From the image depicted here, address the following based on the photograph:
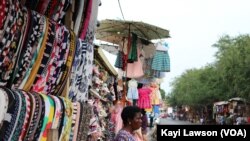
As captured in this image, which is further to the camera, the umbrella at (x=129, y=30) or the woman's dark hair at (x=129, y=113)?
the umbrella at (x=129, y=30)

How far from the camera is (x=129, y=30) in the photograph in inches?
291

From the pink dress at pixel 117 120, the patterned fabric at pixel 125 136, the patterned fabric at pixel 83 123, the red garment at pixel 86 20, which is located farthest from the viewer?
the pink dress at pixel 117 120

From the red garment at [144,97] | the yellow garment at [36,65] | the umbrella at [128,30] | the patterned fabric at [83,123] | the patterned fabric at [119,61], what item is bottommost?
the patterned fabric at [83,123]

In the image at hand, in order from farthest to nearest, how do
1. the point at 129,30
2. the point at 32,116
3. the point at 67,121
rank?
1. the point at 129,30
2. the point at 67,121
3. the point at 32,116

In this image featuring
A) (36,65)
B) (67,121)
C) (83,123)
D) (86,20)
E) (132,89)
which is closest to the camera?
(36,65)

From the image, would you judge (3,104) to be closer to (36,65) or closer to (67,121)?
(36,65)

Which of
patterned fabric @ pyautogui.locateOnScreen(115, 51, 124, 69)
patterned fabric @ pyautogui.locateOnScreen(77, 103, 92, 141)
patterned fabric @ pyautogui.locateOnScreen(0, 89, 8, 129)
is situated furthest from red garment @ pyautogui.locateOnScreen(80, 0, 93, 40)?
patterned fabric @ pyautogui.locateOnScreen(115, 51, 124, 69)

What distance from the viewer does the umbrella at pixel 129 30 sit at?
714cm

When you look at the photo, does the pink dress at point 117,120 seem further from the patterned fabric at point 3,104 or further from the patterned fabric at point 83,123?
the patterned fabric at point 3,104

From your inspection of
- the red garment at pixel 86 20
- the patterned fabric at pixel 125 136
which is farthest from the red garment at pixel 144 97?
the red garment at pixel 86 20

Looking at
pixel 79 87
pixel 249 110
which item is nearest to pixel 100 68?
pixel 79 87

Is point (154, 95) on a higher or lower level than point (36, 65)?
higher

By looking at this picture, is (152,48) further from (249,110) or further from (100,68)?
(249,110)

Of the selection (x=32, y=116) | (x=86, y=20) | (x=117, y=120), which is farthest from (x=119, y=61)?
(x=32, y=116)
